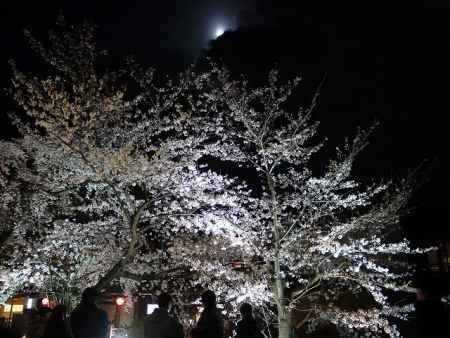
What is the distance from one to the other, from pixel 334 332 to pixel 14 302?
21.1 m

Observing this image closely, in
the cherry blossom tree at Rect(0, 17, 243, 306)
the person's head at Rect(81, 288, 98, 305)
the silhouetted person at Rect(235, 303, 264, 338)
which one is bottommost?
the silhouetted person at Rect(235, 303, 264, 338)

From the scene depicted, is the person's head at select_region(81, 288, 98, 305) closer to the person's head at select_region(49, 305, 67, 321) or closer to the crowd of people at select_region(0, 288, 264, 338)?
the crowd of people at select_region(0, 288, 264, 338)

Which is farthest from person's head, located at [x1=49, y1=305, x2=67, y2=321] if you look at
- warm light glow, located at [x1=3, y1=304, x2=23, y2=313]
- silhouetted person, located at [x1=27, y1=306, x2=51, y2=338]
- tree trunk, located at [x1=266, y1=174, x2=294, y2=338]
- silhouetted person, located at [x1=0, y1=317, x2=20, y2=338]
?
warm light glow, located at [x1=3, y1=304, x2=23, y2=313]

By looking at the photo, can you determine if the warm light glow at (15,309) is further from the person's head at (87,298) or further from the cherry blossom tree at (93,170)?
the person's head at (87,298)

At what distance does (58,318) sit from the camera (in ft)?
16.1

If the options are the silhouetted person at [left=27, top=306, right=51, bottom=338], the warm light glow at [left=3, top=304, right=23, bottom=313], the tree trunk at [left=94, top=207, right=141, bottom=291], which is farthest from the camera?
the warm light glow at [left=3, top=304, right=23, bottom=313]

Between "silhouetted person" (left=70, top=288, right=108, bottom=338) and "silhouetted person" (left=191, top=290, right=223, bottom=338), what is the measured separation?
4.57 ft

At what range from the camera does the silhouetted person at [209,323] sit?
4.86 metres

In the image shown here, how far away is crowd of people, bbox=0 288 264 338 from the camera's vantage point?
4.87 meters

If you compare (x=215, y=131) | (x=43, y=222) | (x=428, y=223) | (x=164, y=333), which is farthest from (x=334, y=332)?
(x=164, y=333)

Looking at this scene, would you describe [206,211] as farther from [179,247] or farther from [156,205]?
[179,247]

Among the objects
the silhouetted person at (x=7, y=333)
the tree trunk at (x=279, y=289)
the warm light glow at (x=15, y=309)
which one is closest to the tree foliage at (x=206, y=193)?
the tree trunk at (x=279, y=289)

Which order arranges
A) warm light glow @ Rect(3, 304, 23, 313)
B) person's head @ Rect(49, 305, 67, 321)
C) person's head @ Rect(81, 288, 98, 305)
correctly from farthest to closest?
warm light glow @ Rect(3, 304, 23, 313)
person's head @ Rect(81, 288, 98, 305)
person's head @ Rect(49, 305, 67, 321)

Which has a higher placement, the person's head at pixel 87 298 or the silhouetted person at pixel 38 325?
the person's head at pixel 87 298
